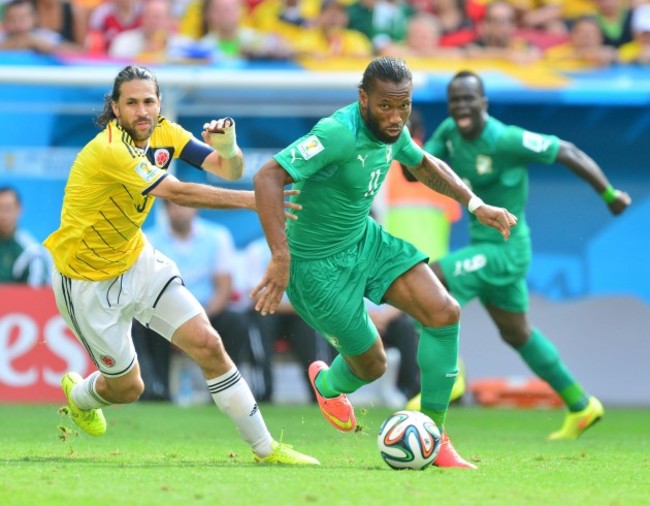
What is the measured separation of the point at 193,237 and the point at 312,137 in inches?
292

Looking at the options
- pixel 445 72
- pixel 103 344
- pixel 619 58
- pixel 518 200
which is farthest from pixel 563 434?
pixel 619 58

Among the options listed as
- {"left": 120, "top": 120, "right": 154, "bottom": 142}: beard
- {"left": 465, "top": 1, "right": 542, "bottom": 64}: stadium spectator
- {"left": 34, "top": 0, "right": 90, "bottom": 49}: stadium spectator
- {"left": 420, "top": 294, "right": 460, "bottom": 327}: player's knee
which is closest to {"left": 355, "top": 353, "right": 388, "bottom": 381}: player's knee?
{"left": 420, "top": 294, "right": 460, "bottom": 327}: player's knee

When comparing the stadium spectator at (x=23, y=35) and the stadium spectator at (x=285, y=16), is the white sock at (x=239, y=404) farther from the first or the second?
the stadium spectator at (x=285, y=16)

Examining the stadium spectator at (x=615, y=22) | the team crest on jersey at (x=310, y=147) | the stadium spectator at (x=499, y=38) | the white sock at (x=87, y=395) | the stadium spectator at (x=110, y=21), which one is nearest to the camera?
the team crest on jersey at (x=310, y=147)

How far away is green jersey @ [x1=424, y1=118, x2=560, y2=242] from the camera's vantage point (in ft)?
36.4

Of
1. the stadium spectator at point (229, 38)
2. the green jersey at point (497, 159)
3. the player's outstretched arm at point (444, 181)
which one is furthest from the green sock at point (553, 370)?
the stadium spectator at point (229, 38)

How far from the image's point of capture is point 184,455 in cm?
880

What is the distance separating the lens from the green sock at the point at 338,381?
29.1 ft

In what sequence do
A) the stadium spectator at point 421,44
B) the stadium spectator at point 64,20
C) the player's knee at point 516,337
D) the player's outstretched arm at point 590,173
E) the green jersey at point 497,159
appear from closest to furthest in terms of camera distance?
1. the player's outstretched arm at point 590,173
2. the green jersey at point 497,159
3. the player's knee at point 516,337
4. the stadium spectator at point 421,44
5. the stadium spectator at point 64,20

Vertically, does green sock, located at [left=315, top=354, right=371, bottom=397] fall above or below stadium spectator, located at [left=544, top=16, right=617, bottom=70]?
below

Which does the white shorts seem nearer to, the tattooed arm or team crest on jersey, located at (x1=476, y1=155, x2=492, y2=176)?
the tattooed arm

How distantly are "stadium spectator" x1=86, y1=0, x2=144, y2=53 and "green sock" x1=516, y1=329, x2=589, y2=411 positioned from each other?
7.14 metres

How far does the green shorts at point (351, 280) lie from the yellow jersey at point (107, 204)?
101cm

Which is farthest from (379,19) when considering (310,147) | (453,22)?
(310,147)
